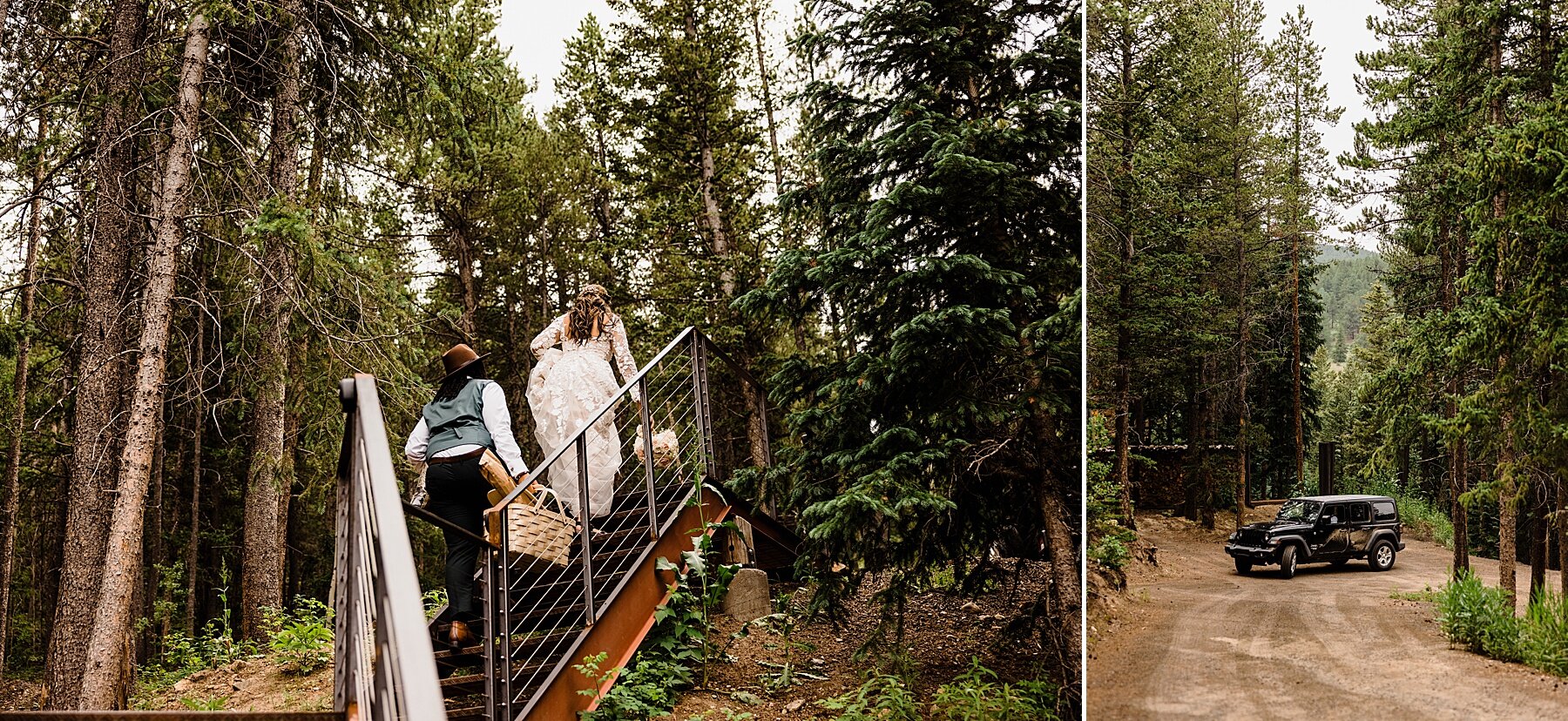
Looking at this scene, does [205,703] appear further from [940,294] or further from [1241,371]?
[1241,371]

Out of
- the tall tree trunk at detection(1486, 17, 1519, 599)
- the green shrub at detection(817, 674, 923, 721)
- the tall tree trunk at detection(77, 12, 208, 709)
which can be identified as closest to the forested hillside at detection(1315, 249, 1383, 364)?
the tall tree trunk at detection(1486, 17, 1519, 599)

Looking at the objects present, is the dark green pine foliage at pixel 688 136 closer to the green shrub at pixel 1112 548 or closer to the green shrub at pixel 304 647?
the green shrub at pixel 304 647

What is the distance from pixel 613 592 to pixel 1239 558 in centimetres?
382

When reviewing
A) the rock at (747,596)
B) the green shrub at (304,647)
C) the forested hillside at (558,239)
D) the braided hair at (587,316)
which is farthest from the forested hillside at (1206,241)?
the green shrub at (304,647)

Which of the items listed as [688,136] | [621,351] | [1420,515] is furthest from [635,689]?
[688,136]

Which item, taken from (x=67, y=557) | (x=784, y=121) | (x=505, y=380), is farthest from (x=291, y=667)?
(x=505, y=380)

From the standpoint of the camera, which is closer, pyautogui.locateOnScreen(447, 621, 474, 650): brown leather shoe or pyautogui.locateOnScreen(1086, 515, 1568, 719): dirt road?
pyautogui.locateOnScreen(1086, 515, 1568, 719): dirt road

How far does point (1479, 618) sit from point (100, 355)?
31.2ft

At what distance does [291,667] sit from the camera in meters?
7.11

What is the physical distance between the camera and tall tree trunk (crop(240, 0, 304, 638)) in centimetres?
803

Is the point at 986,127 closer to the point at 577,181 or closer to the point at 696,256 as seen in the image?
the point at 696,256

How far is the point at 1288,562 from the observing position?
1.47 m

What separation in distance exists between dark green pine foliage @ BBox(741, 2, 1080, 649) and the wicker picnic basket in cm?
126

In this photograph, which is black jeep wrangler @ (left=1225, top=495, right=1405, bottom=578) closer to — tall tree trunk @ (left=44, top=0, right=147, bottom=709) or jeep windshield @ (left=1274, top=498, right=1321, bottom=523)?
jeep windshield @ (left=1274, top=498, right=1321, bottom=523)
